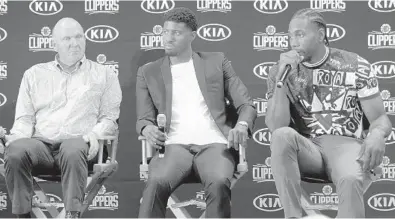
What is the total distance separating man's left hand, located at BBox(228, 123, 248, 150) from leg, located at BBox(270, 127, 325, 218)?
0.20m

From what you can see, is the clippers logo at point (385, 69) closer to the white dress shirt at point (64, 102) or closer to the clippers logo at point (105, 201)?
the white dress shirt at point (64, 102)

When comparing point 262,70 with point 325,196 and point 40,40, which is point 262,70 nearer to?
point 325,196

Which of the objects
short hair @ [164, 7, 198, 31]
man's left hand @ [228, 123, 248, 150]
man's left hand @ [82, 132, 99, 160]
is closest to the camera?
man's left hand @ [228, 123, 248, 150]

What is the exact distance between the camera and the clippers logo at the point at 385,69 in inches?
179

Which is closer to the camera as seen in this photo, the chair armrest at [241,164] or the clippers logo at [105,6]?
the chair armrest at [241,164]

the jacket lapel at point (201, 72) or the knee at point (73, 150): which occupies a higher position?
the jacket lapel at point (201, 72)

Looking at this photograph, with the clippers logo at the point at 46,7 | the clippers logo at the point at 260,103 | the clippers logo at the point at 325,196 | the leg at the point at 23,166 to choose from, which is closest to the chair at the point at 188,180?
the leg at the point at 23,166

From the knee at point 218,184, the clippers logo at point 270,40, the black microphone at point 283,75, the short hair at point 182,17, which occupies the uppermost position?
the short hair at point 182,17

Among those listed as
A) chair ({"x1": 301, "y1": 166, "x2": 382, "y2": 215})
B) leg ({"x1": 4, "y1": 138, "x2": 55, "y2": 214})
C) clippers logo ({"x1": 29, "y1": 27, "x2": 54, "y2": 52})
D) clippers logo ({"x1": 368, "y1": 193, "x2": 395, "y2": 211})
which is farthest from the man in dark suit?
clippers logo ({"x1": 368, "y1": 193, "x2": 395, "y2": 211})

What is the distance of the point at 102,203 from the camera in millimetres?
4664

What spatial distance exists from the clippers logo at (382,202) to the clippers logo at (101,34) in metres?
2.27

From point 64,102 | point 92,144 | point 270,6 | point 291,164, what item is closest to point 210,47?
point 270,6

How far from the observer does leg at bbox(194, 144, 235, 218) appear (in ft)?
11.1

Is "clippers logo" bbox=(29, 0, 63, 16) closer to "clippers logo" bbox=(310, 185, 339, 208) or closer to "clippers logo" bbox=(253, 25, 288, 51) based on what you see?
"clippers logo" bbox=(253, 25, 288, 51)
